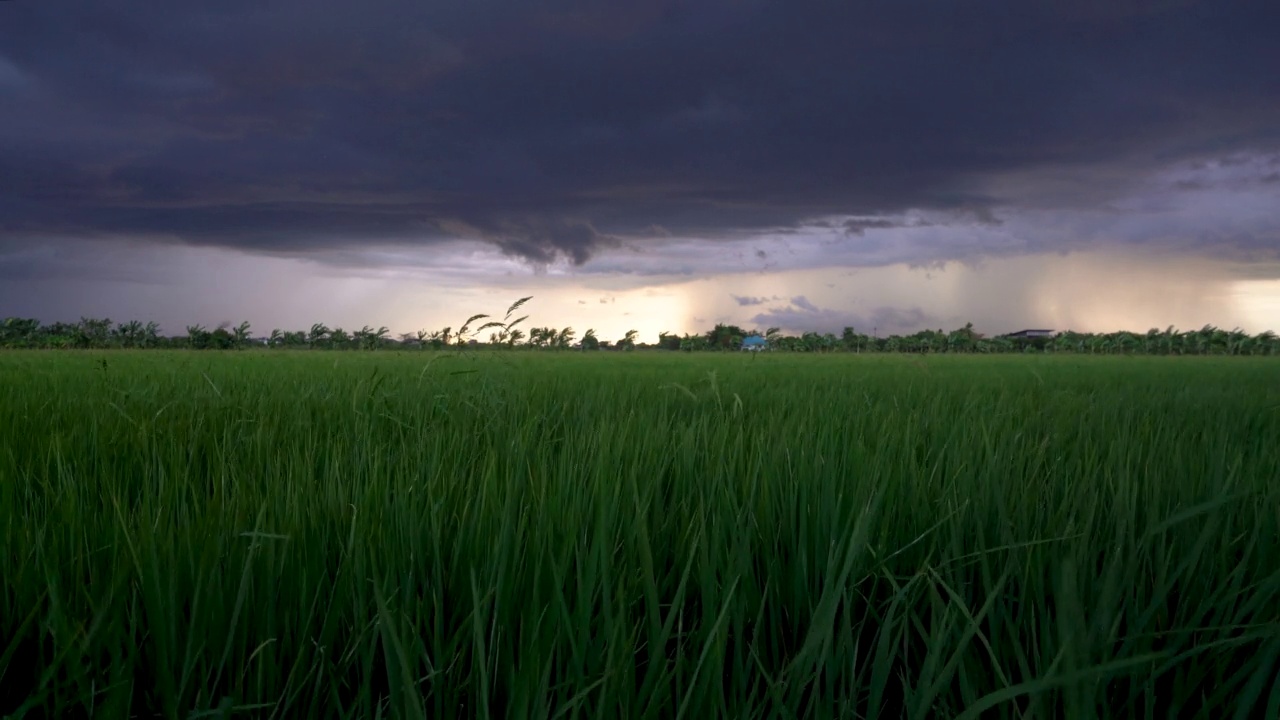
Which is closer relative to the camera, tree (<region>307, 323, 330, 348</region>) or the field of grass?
the field of grass

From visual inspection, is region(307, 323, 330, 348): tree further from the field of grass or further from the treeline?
the field of grass

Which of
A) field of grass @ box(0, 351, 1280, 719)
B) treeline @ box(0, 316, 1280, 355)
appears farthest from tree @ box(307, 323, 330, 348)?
field of grass @ box(0, 351, 1280, 719)

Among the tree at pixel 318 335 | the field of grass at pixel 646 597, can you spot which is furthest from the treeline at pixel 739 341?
the field of grass at pixel 646 597

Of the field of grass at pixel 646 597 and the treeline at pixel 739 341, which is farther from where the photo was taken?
the treeline at pixel 739 341

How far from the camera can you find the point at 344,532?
124cm

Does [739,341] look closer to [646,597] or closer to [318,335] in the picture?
[318,335]

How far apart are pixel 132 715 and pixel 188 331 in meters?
32.7

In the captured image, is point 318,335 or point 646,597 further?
point 318,335

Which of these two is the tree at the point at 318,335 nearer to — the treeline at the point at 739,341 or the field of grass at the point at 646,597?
the treeline at the point at 739,341

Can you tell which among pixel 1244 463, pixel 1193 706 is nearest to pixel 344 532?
pixel 1193 706

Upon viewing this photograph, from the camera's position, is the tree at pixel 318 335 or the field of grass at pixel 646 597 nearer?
the field of grass at pixel 646 597

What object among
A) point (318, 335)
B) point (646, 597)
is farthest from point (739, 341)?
point (646, 597)

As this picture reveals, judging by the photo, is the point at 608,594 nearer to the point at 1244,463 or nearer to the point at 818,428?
the point at 818,428

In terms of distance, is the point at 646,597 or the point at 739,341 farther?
the point at 739,341
